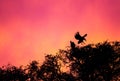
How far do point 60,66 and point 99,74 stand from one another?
12006 millimetres

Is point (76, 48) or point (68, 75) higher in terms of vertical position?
A: point (76, 48)

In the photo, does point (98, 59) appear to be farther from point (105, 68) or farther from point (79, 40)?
point (79, 40)

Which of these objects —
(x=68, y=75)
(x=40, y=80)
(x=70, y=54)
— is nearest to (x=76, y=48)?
(x=70, y=54)

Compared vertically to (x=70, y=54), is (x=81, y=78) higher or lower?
lower

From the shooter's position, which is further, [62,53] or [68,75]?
[62,53]

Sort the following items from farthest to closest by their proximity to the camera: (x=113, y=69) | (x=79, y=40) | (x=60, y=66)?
(x=60, y=66)
(x=113, y=69)
(x=79, y=40)

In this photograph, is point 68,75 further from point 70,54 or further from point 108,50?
point 108,50

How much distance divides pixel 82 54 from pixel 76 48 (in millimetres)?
2460

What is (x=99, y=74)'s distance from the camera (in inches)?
2992

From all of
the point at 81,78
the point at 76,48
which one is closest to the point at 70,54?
the point at 76,48

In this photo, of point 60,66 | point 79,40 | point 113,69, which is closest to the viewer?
point 79,40

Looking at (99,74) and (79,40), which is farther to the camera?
(99,74)

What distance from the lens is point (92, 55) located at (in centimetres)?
7812

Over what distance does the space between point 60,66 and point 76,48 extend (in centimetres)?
725
